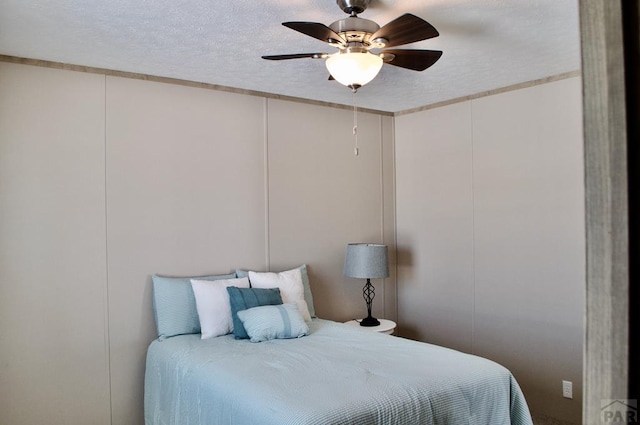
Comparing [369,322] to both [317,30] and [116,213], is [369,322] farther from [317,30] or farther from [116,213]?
[317,30]

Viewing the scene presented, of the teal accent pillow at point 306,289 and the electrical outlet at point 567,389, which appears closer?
the electrical outlet at point 567,389

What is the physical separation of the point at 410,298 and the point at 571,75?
2.49 m

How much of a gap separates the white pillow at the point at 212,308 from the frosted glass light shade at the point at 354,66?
72.3 inches

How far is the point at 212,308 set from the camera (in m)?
3.46

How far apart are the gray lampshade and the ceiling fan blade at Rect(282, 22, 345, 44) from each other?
225cm

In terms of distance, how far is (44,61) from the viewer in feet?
10.5

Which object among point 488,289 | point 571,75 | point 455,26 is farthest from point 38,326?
point 571,75

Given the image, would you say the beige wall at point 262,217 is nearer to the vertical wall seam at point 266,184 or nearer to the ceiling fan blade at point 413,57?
the vertical wall seam at point 266,184

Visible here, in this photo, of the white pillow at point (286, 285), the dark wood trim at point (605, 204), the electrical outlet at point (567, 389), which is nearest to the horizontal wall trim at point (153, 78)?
the white pillow at point (286, 285)

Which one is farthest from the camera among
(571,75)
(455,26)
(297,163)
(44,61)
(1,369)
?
(297,163)

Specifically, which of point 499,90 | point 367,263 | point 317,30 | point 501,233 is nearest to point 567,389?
point 501,233

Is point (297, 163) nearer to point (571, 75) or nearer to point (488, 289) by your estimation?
point (488, 289)

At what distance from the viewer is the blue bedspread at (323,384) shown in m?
2.21

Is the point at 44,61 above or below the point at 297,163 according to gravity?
above
